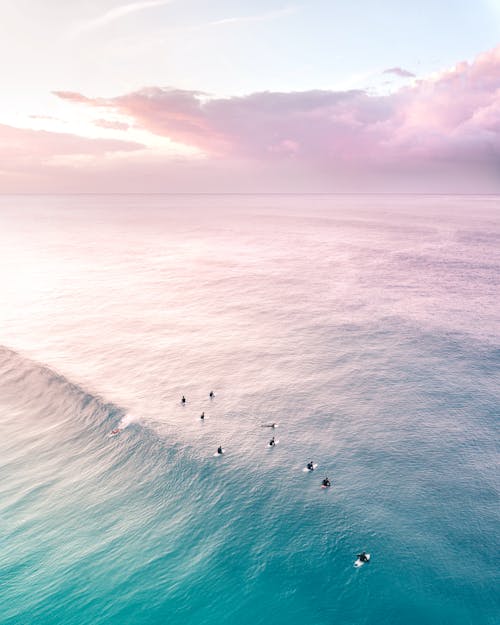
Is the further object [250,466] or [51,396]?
[51,396]

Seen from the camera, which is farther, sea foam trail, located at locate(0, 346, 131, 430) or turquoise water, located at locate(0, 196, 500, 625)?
sea foam trail, located at locate(0, 346, 131, 430)

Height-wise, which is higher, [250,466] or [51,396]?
[250,466]

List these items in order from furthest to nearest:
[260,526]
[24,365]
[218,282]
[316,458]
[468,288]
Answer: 1. [218,282]
2. [468,288]
3. [24,365]
4. [316,458]
5. [260,526]

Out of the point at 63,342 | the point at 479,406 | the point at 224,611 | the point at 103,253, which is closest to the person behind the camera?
the point at 224,611

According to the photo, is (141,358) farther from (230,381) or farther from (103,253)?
(103,253)

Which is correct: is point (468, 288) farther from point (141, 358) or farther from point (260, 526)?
point (260, 526)

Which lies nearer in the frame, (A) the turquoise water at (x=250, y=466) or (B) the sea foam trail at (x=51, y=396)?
(A) the turquoise water at (x=250, y=466)

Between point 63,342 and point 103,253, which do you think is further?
point 103,253

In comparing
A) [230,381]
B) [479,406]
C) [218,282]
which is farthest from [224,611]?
[218,282]
